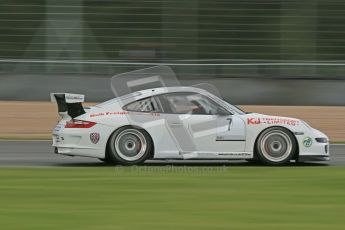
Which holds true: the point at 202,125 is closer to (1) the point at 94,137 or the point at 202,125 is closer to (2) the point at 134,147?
(2) the point at 134,147

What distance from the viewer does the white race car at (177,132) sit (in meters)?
11.3

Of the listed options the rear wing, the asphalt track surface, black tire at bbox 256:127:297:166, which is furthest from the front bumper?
the rear wing

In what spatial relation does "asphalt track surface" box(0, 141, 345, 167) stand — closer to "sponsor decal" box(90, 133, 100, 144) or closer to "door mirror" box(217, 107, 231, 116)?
"sponsor decal" box(90, 133, 100, 144)

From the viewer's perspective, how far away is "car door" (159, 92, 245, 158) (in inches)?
447

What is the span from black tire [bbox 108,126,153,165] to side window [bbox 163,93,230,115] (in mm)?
622

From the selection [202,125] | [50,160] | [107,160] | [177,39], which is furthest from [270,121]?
[177,39]

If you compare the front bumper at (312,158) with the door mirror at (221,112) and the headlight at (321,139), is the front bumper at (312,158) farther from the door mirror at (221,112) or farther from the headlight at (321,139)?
the door mirror at (221,112)

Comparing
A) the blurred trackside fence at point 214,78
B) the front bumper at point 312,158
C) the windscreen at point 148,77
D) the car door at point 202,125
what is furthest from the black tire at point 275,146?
the windscreen at point 148,77
